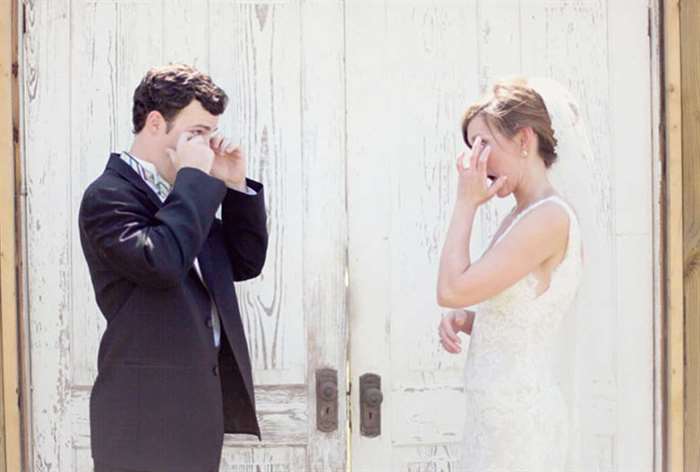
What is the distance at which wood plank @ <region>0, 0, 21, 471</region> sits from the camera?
334cm

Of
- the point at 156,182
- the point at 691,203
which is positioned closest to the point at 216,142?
the point at 156,182

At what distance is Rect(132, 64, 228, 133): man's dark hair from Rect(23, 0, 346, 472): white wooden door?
0.78 meters

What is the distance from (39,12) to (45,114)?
322mm

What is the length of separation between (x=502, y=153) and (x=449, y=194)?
92 cm

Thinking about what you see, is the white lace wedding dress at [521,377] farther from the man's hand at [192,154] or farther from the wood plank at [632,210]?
the wood plank at [632,210]

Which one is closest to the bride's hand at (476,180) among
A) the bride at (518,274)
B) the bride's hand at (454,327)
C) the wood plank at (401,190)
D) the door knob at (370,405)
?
the bride at (518,274)

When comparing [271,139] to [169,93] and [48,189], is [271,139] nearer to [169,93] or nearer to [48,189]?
[48,189]

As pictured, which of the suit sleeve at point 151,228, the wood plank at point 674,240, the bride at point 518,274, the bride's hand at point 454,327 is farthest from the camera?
the wood plank at point 674,240

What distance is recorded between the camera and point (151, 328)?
2.49m

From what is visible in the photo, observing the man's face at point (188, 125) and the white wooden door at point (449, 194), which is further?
the white wooden door at point (449, 194)

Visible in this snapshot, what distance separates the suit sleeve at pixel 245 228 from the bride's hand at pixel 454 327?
0.52 metres

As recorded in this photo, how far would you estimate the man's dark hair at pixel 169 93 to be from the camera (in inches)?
103

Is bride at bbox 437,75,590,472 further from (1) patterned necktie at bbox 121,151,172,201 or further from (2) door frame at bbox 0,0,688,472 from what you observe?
(2) door frame at bbox 0,0,688,472

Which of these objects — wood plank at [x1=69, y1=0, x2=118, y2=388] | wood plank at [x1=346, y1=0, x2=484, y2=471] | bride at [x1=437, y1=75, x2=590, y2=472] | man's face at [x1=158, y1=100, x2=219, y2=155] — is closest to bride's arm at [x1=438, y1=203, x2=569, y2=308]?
bride at [x1=437, y1=75, x2=590, y2=472]
